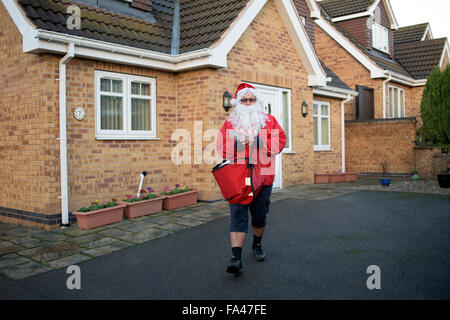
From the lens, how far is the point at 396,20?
20.3 m

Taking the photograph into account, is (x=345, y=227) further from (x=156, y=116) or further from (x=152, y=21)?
(x=152, y=21)

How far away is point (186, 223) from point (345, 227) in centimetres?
259

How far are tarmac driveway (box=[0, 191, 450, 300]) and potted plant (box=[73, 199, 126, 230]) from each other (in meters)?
1.48

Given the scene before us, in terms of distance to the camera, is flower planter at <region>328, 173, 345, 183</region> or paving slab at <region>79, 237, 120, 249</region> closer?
paving slab at <region>79, 237, 120, 249</region>

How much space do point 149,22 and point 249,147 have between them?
20.8 feet

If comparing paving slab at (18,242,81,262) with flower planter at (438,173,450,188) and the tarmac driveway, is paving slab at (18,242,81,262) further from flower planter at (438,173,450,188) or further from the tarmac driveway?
flower planter at (438,173,450,188)

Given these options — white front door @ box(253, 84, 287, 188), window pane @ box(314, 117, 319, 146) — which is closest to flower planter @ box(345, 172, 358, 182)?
window pane @ box(314, 117, 319, 146)

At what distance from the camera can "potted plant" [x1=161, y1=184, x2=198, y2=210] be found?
798 cm

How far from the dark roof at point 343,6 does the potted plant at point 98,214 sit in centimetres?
1603

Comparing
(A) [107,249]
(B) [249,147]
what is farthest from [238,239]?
(A) [107,249]

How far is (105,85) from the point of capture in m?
7.84

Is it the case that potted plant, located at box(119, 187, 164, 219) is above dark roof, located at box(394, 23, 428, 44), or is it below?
below
